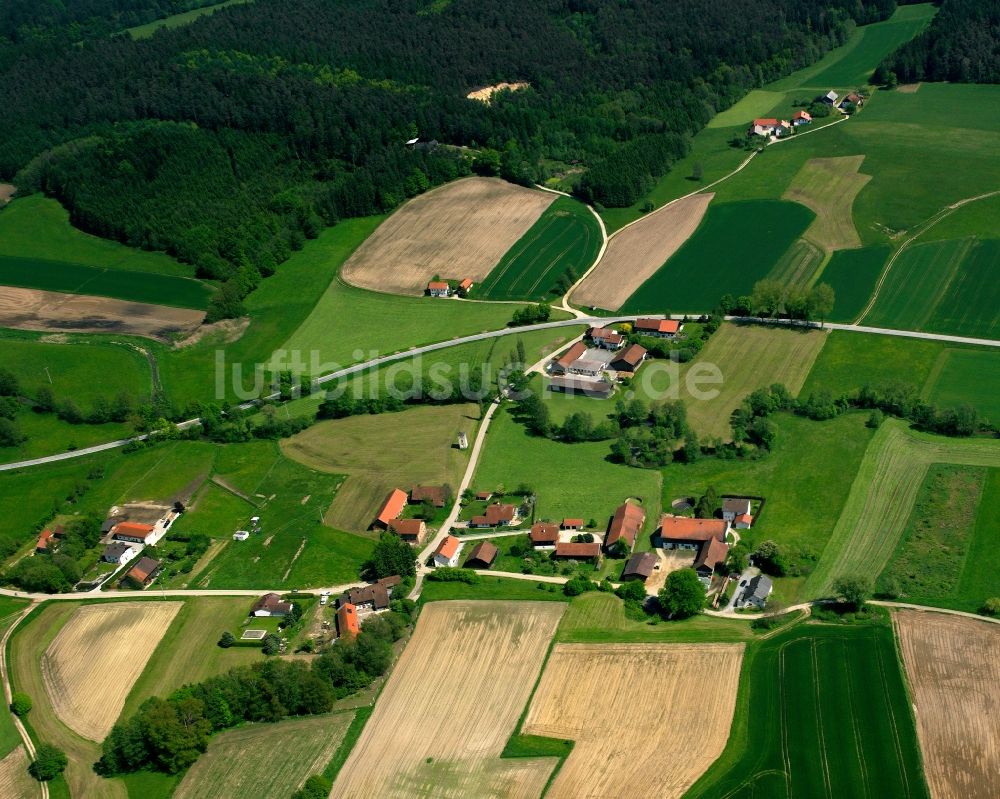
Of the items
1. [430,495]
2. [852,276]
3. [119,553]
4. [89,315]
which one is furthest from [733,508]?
[89,315]

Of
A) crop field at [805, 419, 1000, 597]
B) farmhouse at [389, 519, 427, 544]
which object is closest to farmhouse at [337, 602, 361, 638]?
farmhouse at [389, 519, 427, 544]

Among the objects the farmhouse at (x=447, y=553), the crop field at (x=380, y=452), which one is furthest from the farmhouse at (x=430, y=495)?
the farmhouse at (x=447, y=553)

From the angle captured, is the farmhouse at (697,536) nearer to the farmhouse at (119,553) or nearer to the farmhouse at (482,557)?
the farmhouse at (482,557)

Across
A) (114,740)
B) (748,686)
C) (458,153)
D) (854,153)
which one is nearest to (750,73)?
(854,153)

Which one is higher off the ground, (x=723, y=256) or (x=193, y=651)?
(x=193, y=651)

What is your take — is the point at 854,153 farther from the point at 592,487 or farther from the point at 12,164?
the point at 12,164

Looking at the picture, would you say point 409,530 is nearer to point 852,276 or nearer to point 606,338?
point 606,338

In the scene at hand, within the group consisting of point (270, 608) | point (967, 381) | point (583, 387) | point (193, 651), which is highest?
point (270, 608)
